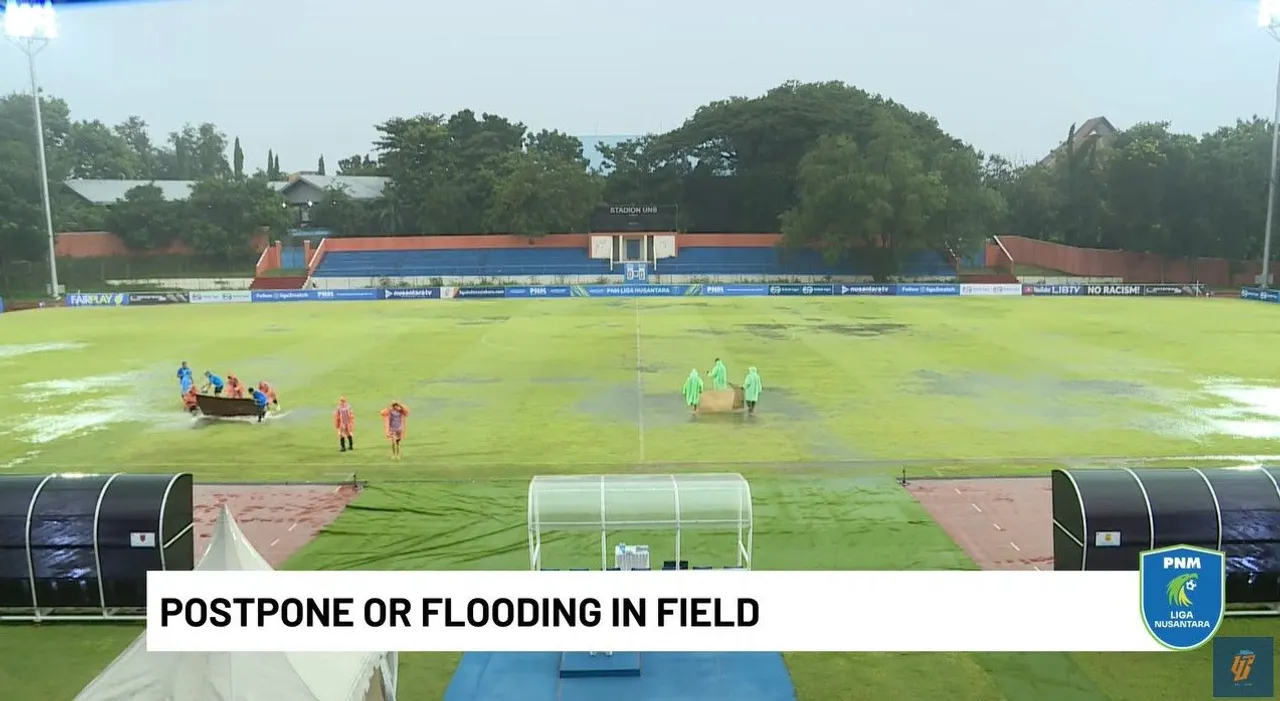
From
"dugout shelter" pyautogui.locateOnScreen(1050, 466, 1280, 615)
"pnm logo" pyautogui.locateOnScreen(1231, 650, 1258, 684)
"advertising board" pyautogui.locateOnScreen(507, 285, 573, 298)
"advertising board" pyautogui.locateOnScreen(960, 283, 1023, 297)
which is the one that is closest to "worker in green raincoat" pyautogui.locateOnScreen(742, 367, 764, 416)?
"dugout shelter" pyautogui.locateOnScreen(1050, 466, 1280, 615)

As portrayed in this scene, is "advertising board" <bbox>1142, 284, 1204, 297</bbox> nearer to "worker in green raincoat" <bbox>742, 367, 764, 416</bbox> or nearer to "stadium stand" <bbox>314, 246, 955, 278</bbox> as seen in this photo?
"stadium stand" <bbox>314, 246, 955, 278</bbox>

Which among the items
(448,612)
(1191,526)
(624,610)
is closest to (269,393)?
(448,612)

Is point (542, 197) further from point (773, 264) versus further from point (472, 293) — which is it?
point (773, 264)

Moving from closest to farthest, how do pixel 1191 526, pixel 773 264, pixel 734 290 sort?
pixel 1191 526 → pixel 734 290 → pixel 773 264

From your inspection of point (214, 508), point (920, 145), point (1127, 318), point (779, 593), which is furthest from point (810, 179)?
point (779, 593)

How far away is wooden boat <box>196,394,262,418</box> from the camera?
2448cm

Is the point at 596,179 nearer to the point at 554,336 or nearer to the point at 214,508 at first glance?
the point at 554,336

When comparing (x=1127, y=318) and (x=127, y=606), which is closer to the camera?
(x=127, y=606)

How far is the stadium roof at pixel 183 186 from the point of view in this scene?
86375mm

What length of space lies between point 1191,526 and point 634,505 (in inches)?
271

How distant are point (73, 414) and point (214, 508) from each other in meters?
Result: 11.6

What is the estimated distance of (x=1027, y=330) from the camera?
42.0 metres

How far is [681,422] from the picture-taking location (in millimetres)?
23953

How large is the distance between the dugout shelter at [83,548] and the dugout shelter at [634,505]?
15.9ft
